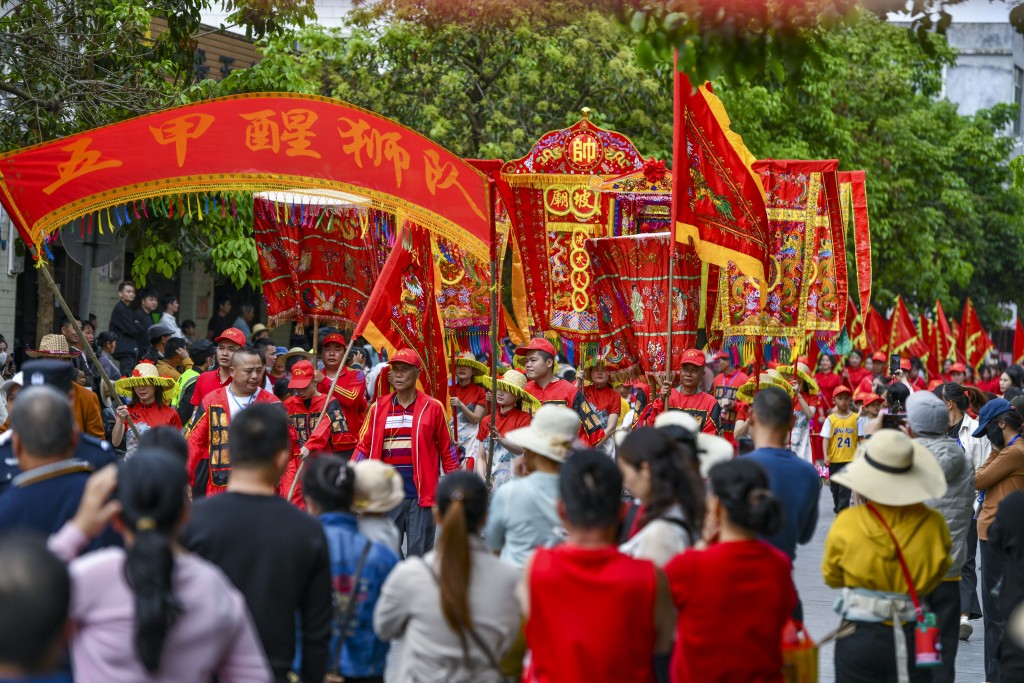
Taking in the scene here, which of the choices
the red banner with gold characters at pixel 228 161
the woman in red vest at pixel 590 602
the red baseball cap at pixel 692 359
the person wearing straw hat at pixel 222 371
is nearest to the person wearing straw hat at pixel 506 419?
the red baseball cap at pixel 692 359

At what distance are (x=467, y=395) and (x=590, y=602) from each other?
799 cm

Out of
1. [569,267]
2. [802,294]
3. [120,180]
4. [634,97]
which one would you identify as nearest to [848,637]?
[120,180]

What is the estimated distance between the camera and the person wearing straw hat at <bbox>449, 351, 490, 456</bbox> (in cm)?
1219

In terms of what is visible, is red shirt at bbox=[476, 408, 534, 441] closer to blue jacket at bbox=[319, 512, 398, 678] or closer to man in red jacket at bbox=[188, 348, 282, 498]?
man in red jacket at bbox=[188, 348, 282, 498]

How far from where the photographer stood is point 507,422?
11.0 m

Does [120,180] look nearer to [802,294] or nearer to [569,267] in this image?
[569,267]

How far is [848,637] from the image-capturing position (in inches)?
242

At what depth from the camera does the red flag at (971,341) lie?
2891 cm

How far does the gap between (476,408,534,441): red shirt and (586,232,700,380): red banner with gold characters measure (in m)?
1.17

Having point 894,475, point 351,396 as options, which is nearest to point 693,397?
point 351,396

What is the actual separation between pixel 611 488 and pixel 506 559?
3.68 feet

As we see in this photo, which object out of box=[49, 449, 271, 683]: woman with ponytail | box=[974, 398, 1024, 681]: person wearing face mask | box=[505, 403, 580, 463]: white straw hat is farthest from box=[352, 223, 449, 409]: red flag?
box=[49, 449, 271, 683]: woman with ponytail

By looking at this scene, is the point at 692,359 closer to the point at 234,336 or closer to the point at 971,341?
the point at 234,336

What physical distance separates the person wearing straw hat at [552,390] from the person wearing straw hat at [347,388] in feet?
4.14
